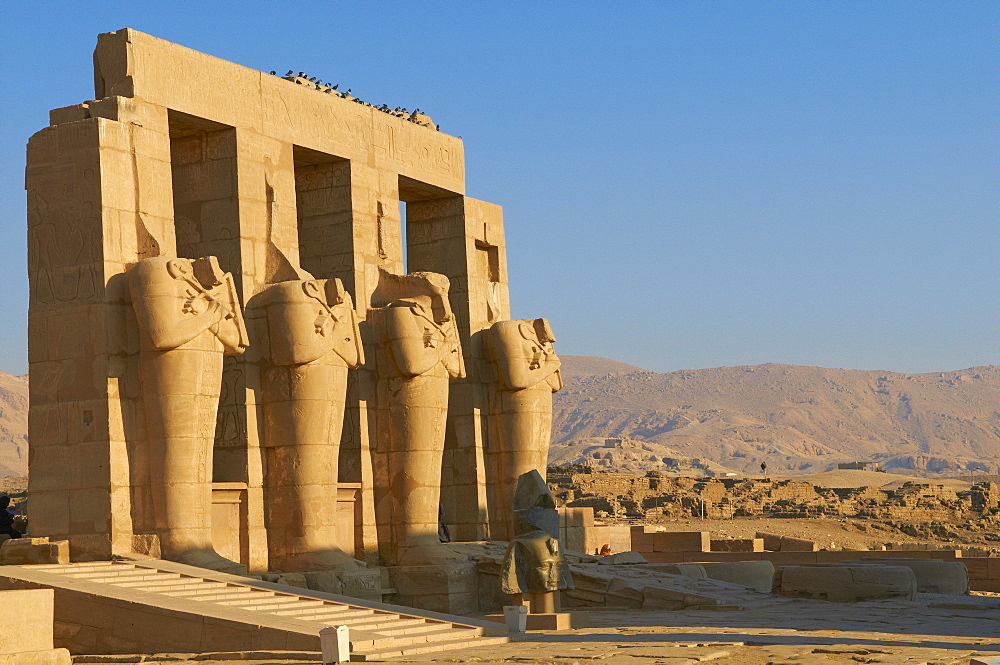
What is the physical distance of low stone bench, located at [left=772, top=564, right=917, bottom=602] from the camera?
68.4 feet

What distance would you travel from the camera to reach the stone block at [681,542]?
2981 cm

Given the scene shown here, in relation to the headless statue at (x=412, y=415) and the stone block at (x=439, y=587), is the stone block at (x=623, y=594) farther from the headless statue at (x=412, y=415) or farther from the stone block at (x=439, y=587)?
the headless statue at (x=412, y=415)

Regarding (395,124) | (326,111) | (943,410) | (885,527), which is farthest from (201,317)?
(943,410)

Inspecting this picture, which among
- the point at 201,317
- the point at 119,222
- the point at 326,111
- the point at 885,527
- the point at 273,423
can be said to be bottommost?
the point at 885,527

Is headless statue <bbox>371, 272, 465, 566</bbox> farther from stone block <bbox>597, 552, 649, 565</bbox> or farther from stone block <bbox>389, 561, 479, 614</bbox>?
stone block <bbox>597, 552, 649, 565</bbox>

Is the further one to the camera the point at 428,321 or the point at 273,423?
the point at 428,321

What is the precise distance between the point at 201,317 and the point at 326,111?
6.27 metres

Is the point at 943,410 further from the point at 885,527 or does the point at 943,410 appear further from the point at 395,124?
the point at 395,124

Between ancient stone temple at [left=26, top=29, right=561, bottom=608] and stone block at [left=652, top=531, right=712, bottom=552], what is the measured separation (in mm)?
6000

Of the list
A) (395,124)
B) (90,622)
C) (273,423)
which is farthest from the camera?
(395,124)

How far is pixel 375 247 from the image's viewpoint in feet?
77.6

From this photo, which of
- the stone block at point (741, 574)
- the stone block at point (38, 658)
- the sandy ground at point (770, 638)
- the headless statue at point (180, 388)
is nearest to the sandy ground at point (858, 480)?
the stone block at point (741, 574)

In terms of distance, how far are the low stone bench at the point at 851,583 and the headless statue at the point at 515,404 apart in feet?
17.6

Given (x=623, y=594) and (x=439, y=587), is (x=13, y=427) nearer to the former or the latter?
(x=439, y=587)
